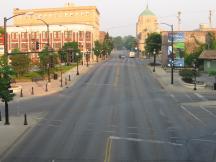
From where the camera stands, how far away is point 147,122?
113 ft

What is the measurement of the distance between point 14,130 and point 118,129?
7121mm

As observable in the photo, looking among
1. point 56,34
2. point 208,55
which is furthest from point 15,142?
point 56,34

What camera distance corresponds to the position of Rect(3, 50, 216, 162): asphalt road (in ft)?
79.0

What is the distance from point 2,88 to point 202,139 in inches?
585

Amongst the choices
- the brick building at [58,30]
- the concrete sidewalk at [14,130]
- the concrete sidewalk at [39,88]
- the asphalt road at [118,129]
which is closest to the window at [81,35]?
the brick building at [58,30]

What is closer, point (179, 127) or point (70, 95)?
→ point (179, 127)

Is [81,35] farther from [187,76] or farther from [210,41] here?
[187,76]

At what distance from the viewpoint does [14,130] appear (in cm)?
3136

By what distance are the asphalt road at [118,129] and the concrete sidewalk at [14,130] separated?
0.52m

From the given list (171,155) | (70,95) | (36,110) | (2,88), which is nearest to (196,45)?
(70,95)

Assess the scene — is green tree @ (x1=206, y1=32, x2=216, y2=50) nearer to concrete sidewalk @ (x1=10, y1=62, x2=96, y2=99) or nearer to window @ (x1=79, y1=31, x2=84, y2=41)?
concrete sidewalk @ (x1=10, y1=62, x2=96, y2=99)

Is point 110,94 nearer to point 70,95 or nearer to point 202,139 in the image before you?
point 70,95

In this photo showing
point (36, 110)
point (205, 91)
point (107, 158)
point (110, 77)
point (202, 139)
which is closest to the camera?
point (107, 158)

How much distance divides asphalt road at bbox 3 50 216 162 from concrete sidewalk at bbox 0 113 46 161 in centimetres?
52
